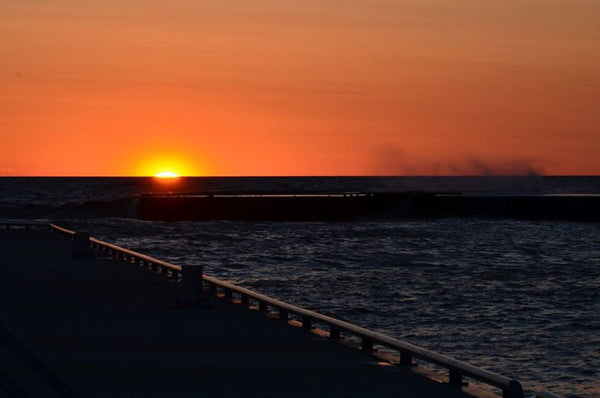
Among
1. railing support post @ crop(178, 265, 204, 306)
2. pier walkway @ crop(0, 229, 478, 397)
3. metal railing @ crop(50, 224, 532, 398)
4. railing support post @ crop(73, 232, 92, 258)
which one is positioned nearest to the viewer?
metal railing @ crop(50, 224, 532, 398)

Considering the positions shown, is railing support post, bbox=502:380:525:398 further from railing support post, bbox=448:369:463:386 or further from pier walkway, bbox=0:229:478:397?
railing support post, bbox=448:369:463:386

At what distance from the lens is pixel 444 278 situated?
5003cm

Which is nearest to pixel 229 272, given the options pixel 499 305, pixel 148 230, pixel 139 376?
pixel 499 305

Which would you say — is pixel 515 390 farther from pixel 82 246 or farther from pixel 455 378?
pixel 82 246

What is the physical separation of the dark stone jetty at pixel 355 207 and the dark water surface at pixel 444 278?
12459mm

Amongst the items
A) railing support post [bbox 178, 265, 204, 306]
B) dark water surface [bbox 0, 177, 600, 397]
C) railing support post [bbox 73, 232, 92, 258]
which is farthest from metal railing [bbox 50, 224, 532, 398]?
railing support post [bbox 73, 232, 92, 258]

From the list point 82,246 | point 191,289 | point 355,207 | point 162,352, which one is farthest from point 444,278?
point 355,207

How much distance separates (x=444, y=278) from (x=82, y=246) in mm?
18669

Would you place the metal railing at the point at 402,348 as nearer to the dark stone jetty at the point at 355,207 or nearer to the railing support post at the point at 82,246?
the railing support post at the point at 82,246

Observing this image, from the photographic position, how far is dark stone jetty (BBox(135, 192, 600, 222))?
124500 mm

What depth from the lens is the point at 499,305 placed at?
1502 inches

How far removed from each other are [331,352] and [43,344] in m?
4.73

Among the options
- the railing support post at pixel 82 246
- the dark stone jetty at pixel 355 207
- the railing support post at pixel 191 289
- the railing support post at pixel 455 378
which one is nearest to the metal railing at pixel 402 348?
the railing support post at pixel 455 378

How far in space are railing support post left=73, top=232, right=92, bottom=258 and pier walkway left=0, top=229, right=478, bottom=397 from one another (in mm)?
10064
